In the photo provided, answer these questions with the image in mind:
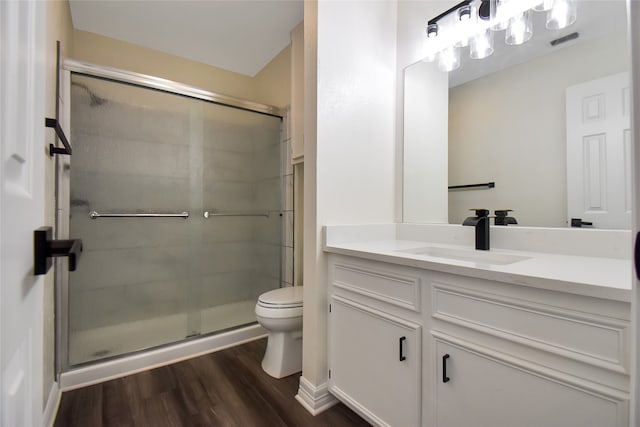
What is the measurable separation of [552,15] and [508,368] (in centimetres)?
146

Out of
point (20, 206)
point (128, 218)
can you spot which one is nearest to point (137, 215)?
point (128, 218)

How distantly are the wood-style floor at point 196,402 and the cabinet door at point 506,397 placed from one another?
0.59 metres

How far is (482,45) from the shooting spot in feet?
4.89

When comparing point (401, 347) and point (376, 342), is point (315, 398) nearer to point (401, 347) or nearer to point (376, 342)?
point (376, 342)

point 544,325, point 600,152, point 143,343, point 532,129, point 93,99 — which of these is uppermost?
point 93,99

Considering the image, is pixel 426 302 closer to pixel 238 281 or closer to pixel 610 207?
pixel 610 207

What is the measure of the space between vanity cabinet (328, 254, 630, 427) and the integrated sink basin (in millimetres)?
319

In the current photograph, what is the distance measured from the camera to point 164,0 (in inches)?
81.0

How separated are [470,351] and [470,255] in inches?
20.9

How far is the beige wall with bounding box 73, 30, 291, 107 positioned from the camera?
2.42m

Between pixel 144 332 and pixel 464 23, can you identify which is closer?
pixel 464 23

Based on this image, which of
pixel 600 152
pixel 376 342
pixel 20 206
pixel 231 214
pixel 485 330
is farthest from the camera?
pixel 231 214

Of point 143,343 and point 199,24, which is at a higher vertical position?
point 199,24

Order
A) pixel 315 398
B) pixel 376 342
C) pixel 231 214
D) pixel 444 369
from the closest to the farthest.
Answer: pixel 444 369 < pixel 376 342 < pixel 315 398 < pixel 231 214
